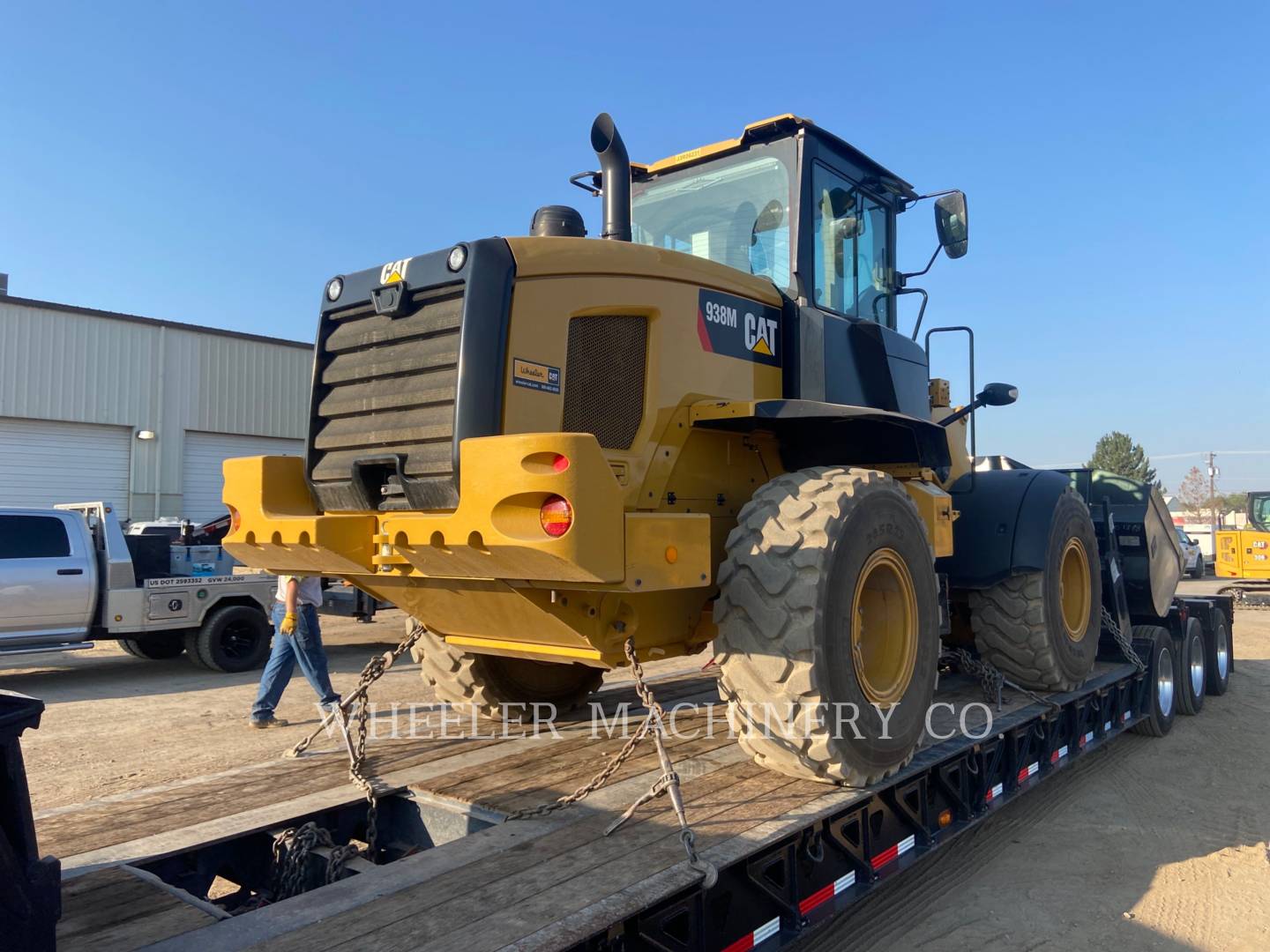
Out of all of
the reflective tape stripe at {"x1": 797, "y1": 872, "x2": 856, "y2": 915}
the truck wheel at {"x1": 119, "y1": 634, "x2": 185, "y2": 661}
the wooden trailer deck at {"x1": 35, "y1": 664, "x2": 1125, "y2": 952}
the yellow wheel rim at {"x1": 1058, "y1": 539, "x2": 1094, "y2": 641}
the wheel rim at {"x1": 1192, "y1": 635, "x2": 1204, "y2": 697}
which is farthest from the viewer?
the truck wheel at {"x1": 119, "y1": 634, "x2": 185, "y2": 661}

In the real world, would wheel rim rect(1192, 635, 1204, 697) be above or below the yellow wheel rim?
below

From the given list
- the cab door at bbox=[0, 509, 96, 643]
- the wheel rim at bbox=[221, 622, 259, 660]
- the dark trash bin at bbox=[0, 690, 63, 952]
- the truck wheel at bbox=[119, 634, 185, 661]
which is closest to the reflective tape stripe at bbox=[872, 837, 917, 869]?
the dark trash bin at bbox=[0, 690, 63, 952]

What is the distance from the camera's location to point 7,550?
10.1m

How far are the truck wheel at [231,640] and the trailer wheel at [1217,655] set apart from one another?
10.4m

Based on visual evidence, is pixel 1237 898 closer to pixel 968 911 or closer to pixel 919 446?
pixel 968 911

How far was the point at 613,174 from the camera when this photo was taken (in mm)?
4727

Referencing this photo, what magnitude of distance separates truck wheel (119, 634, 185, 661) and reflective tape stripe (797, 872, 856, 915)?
10223mm

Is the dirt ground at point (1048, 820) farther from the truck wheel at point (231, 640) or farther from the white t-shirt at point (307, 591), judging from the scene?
the white t-shirt at point (307, 591)

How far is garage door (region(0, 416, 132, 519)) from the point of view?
67.8 ft

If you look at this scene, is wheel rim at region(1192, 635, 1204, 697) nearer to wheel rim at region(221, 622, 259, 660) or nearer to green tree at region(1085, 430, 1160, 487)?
wheel rim at region(221, 622, 259, 660)

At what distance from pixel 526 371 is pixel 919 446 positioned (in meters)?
2.45

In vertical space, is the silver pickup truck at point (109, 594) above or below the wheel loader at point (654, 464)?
below

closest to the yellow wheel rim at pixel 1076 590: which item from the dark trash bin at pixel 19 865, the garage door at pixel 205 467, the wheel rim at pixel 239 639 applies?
the dark trash bin at pixel 19 865

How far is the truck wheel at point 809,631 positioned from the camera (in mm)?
3805
